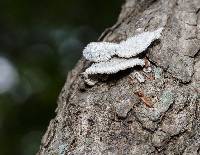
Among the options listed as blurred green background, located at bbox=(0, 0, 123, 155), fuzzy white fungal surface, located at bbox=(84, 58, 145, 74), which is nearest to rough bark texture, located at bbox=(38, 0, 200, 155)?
fuzzy white fungal surface, located at bbox=(84, 58, 145, 74)

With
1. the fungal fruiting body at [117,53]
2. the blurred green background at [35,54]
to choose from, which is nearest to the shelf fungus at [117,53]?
the fungal fruiting body at [117,53]

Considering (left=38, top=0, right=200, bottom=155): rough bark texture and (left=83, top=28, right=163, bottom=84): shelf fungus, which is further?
(left=83, top=28, right=163, bottom=84): shelf fungus

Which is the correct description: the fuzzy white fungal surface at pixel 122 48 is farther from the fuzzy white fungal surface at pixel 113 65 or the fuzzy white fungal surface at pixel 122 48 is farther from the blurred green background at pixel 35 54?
the blurred green background at pixel 35 54

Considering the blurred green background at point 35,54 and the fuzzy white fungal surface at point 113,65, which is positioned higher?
the blurred green background at point 35,54

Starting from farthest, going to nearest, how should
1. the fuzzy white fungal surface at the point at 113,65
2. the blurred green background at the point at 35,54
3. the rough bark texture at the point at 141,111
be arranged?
the blurred green background at the point at 35,54, the fuzzy white fungal surface at the point at 113,65, the rough bark texture at the point at 141,111

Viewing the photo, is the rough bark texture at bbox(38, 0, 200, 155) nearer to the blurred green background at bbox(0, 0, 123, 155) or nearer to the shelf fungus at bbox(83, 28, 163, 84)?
the shelf fungus at bbox(83, 28, 163, 84)

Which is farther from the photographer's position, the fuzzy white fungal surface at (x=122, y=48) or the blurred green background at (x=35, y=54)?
the blurred green background at (x=35, y=54)

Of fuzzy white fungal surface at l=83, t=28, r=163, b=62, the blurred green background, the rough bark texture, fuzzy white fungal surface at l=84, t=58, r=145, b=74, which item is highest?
the blurred green background

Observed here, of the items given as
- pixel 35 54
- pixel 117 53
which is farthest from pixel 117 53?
pixel 35 54
